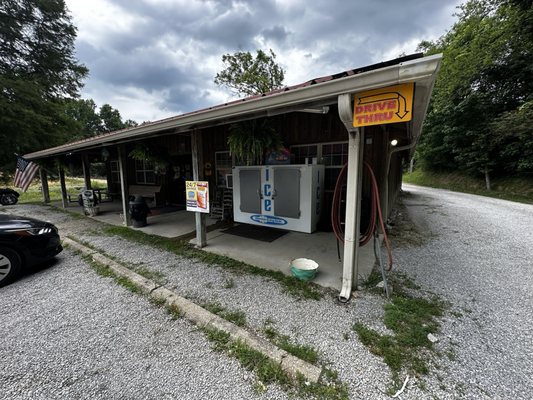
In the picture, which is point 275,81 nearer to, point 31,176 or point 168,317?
point 31,176

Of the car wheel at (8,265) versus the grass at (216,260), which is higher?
the car wheel at (8,265)

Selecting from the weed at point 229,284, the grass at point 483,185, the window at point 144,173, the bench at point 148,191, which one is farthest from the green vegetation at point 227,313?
the grass at point 483,185

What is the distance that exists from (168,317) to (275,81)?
20.3 m

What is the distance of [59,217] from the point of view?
6500mm

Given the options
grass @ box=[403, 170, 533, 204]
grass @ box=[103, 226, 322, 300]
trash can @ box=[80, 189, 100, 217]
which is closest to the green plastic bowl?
grass @ box=[103, 226, 322, 300]

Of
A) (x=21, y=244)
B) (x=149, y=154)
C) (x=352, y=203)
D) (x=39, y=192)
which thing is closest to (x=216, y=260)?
(x=352, y=203)

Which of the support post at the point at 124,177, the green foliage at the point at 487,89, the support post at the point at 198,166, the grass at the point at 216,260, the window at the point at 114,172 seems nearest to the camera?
the grass at the point at 216,260

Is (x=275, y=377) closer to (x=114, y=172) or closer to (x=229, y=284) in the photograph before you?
(x=229, y=284)

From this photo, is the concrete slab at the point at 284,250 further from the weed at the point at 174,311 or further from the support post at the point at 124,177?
the weed at the point at 174,311

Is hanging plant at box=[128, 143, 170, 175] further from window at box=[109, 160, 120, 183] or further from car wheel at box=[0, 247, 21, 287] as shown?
window at box=[109, 160, 120, 183]

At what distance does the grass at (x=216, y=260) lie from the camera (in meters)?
2.51

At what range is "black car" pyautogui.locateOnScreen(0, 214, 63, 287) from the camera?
106 inches

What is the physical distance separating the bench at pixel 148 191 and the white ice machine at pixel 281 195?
16.2 feet

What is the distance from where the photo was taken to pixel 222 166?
644cm
